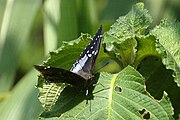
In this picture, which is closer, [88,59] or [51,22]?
[88,59]

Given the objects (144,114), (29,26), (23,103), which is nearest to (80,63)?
(144,114)

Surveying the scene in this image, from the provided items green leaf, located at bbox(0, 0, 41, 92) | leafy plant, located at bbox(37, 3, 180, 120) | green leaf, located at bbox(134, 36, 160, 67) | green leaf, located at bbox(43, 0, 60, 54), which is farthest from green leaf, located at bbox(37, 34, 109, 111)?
green leaf, located at bbox(0, 0, 41, 92)

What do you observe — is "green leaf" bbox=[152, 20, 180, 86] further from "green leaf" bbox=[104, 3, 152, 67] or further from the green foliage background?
the green foliage background

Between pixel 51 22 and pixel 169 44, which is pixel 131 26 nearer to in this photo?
pixel 169 44

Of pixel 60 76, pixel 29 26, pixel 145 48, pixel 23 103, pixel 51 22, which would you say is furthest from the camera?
pixel 29 26

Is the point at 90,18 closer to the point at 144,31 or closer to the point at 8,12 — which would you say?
the point at 8,12

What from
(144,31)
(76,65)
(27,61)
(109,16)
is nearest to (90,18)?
(109,16)
